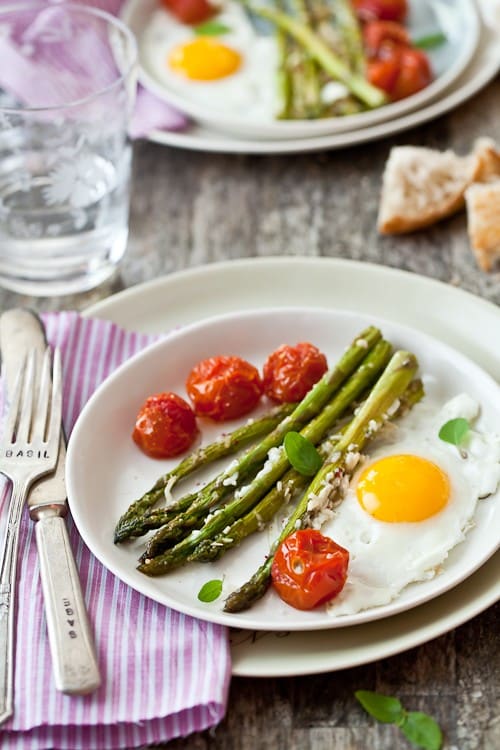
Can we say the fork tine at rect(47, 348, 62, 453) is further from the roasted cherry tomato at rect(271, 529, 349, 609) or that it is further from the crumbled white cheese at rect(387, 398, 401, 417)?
the crumbled white cheese at rect(387, 398, 401, 417)

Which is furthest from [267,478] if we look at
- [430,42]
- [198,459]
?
[430,42]

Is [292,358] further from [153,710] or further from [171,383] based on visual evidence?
[153,710]

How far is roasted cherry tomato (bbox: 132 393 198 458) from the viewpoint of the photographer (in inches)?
132

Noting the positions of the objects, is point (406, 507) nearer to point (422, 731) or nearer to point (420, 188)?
point (422, 731)

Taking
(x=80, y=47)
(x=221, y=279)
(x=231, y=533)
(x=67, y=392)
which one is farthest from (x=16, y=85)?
(x=231, y=533)

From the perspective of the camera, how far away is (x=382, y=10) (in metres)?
5.57

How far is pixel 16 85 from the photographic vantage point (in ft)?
16.8

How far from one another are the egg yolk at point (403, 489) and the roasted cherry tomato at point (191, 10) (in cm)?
341

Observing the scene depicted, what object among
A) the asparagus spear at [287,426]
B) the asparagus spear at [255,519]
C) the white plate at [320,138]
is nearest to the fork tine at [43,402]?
the asparagus spear at [287,426]

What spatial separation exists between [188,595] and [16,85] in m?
3.14

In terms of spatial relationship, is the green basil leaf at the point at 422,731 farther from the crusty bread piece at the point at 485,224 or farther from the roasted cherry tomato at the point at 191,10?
the roasted cherry tomato at the point at 191,10

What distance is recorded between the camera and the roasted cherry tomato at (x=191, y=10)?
18.6ft

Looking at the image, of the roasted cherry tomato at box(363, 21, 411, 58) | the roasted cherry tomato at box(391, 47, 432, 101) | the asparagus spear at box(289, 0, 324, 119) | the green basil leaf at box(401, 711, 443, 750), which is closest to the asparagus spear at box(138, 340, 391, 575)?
the green basil leaf at box(401, 711, 443, 750)

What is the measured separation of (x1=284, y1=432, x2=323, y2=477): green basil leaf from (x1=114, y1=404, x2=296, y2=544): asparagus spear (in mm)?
217
